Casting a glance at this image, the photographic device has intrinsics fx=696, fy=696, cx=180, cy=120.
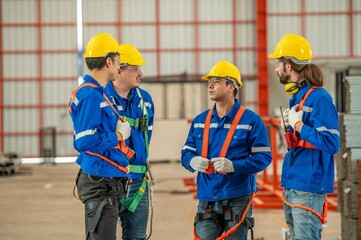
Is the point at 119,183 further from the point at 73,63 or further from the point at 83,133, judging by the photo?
the point at 73,63

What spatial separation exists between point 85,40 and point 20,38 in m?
2.40

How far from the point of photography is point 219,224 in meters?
4.90

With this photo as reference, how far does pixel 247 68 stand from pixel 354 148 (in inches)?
758

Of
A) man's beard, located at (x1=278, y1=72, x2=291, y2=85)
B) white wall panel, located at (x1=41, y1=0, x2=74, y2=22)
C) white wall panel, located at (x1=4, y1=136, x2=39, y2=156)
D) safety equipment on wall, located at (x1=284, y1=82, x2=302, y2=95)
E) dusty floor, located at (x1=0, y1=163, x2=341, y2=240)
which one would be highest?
white wall panel, located at (x1=41, y1=0, x2=74, y2=22)

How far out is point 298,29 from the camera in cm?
2525

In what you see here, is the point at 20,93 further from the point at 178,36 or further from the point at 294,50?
the point at 294,50

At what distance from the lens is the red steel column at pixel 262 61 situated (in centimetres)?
2505

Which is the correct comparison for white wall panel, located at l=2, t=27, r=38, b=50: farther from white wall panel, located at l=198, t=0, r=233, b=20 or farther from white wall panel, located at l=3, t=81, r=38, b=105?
white wall panel, located at l=198, t=0, r=233, b=20

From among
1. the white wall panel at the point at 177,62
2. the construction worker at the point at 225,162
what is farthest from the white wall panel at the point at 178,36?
the construction worker at the point at 225,162

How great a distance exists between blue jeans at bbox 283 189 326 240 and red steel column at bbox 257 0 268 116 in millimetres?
20446

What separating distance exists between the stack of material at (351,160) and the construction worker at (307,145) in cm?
182

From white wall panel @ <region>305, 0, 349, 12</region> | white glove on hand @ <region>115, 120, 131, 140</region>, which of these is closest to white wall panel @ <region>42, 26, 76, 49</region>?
white wall panel @ <region>305, 0, 349, 12</region>

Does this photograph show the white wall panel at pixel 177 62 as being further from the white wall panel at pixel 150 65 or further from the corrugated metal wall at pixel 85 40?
the white wall panel at pixel 150 65

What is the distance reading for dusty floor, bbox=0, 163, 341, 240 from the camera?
936 centimetres
